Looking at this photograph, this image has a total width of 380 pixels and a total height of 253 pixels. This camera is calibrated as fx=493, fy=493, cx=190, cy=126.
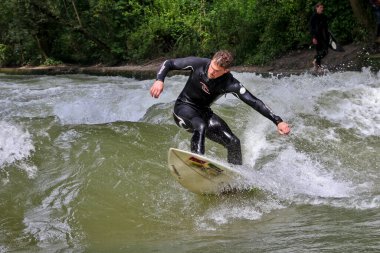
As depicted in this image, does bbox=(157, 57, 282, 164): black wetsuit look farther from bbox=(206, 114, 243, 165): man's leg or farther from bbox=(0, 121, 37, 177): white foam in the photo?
bbox=(0, 121, 37, 177): white foam

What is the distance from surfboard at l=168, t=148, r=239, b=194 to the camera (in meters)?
5.12

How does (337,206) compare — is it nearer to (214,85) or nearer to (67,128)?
(214,85)

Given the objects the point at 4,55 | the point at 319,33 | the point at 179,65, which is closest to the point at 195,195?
the point at 179,65

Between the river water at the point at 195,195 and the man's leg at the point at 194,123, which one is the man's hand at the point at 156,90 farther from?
the river water at the point at 195,195

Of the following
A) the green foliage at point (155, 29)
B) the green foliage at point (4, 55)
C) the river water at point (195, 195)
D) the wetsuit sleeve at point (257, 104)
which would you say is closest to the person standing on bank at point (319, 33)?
the green foliage at point (155, 29)

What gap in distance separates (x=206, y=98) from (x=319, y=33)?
7143 millimetres

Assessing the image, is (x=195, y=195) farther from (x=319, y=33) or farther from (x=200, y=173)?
(x=319, y=33)

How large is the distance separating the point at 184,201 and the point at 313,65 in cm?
864

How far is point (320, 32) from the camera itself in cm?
1201

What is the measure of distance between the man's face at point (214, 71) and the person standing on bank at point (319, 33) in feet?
23.4

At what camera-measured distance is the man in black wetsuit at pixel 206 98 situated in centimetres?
541

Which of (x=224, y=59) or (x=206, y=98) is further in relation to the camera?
(x=206, y=98)

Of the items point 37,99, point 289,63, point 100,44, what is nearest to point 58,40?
point 100,44

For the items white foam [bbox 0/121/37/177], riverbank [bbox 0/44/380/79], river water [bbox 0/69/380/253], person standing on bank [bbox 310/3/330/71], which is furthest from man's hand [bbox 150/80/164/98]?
person standing on bank [bbox 310/3/330/71]
